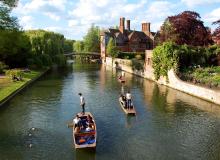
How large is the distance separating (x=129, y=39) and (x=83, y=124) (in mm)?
88682

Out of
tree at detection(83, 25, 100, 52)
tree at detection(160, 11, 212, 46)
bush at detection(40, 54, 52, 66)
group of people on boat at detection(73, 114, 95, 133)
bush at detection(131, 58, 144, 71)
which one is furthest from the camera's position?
tree at detection(83, 25, 100, 52)

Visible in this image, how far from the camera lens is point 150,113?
29.9m

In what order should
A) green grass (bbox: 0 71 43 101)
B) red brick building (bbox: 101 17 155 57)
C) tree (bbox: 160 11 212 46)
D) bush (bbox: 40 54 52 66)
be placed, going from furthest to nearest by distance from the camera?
red brick building (bbox: 101 17 155 57)
bush (bbox: 40 54 52 66)
tree (bbox: 160 11 212 46)
green grass (bbox: 0 71 43 101)

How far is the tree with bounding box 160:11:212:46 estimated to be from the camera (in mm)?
59125

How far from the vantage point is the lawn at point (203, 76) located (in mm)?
37750

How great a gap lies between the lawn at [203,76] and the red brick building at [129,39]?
61.5m

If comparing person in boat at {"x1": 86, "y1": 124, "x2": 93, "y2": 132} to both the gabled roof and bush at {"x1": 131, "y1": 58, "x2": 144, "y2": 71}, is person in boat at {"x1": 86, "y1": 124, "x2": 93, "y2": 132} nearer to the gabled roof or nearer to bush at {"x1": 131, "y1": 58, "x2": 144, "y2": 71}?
bush at {"x1": 131, "y1": 58, "x2": 144, "y2": 71}

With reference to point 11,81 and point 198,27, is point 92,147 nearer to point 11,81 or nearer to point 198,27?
point 11,81

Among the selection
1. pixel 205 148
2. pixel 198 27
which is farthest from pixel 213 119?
pixel 198 27

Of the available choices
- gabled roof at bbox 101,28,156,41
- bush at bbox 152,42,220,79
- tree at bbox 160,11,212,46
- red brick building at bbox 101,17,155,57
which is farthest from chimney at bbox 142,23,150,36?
bush at bbox 152,42,220,79

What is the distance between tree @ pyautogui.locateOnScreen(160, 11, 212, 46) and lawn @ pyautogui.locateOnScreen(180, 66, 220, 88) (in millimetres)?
13832

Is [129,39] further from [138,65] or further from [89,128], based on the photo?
[89,128]

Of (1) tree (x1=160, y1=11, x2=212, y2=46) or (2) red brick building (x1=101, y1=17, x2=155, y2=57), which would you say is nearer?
(1) tree (x1=160, y1=11, x2=212, y2=46)

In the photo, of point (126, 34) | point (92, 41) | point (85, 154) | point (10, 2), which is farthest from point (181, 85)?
point (92, 41)
